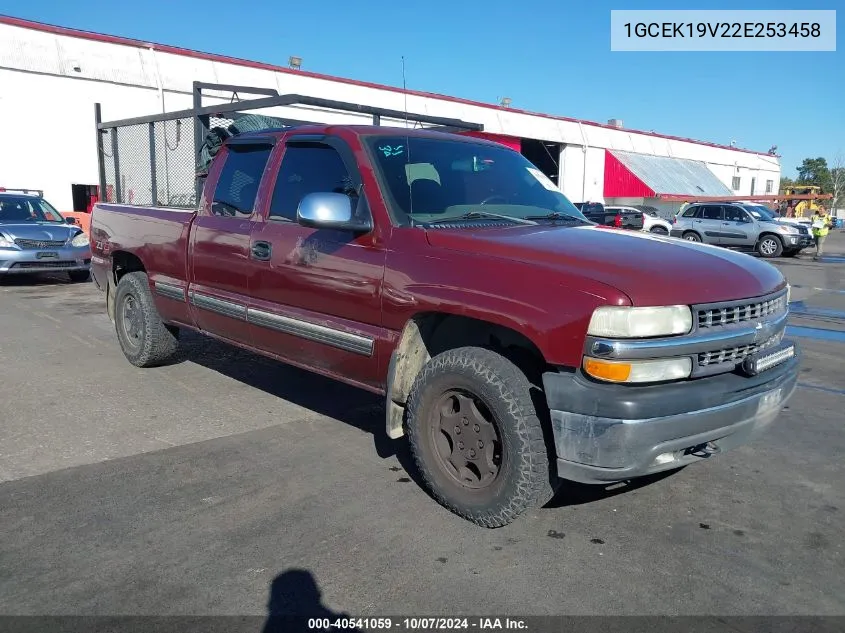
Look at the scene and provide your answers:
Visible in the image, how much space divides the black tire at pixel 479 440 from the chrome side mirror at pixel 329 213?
88 centimetres

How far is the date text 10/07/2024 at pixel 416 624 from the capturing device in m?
2.62

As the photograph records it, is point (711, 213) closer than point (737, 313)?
No

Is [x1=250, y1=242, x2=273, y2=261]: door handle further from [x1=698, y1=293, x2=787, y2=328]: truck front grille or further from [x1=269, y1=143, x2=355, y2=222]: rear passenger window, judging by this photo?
[x1=698, y1=293, x2=787, y2=328]: truck front grille

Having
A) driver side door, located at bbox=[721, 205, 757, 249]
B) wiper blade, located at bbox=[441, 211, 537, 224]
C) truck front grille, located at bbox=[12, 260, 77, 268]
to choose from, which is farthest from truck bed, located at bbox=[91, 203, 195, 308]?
driver side door, located at bbox=[721, 205, 757, 249]

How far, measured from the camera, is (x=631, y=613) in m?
2.71

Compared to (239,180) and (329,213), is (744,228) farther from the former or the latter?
(329,213)

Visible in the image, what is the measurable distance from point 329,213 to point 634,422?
1.88 meters

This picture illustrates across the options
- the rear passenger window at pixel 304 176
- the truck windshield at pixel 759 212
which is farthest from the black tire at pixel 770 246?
the rear passenger window at pixel 304 176

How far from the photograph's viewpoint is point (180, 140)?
6773 millimetres

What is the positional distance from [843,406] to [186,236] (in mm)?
5244

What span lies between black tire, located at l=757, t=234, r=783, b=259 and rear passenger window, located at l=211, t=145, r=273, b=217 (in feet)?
69.3

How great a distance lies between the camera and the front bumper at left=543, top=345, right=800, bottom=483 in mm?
2873

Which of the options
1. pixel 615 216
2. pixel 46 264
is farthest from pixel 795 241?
pixel 46 264

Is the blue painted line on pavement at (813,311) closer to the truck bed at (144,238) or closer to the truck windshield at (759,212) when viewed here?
the truck bed at (144,238)
